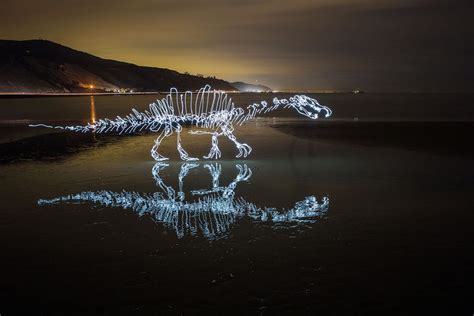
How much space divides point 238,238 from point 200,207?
8.04 feet

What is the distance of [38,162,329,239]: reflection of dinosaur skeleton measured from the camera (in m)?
9.69

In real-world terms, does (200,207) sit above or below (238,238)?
above

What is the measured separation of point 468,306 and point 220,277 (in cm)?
321

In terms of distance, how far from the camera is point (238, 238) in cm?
870

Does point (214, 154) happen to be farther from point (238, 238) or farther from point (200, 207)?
point (238, 238)

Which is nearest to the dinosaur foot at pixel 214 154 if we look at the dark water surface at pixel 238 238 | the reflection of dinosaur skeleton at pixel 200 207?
the dark water surface at pixel 238 238

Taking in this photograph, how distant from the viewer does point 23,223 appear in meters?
9.81

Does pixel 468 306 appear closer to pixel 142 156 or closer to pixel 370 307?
pixel 370 307

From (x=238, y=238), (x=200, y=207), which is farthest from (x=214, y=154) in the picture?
(x=238, y=238)

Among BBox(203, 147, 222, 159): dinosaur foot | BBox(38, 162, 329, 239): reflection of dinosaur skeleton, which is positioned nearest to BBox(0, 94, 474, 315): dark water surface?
BBox(38, 162, 329, 239): reflection of dinosaur skeleton

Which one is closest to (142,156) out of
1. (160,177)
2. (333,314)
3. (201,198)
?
(160,177)

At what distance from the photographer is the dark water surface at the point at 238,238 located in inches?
255

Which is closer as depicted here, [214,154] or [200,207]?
[200,207]

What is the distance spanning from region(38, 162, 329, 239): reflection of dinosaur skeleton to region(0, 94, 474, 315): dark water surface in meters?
0.05
